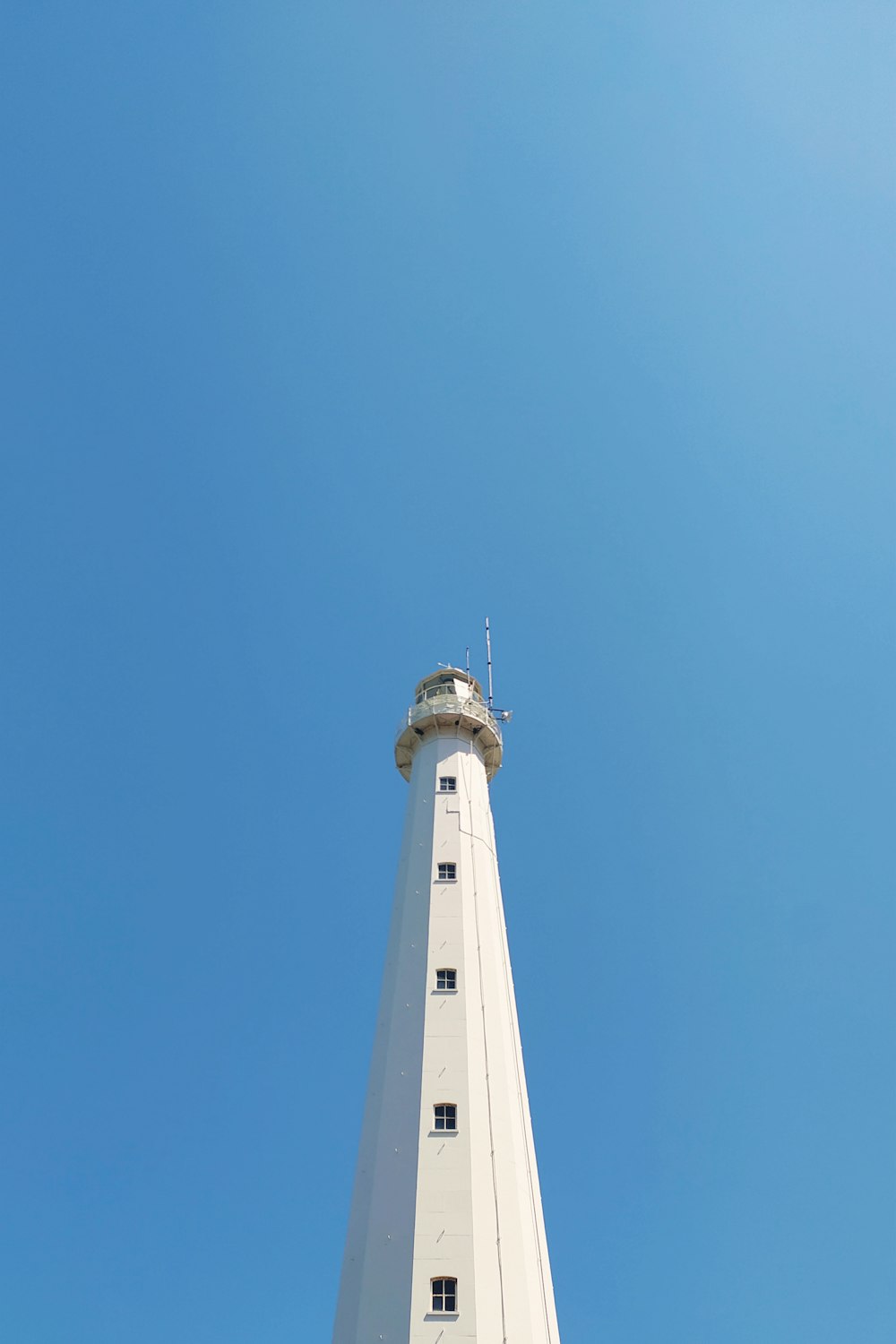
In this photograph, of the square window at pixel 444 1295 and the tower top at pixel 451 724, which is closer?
the square window at pixel 444 1295

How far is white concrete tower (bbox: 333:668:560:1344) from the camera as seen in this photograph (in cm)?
2639

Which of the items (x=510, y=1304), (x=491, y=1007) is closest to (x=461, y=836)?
(x=491, y=1007)

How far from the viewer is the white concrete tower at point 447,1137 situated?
26.4 m

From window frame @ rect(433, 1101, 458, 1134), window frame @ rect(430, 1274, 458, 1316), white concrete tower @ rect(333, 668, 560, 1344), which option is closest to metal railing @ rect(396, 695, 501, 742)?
white concrete tower @ rect(333, 668, 560, 1344)

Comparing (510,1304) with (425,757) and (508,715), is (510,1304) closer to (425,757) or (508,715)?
(425,757)

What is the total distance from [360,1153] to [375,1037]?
4287 millimetres

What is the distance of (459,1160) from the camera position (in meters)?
29.0

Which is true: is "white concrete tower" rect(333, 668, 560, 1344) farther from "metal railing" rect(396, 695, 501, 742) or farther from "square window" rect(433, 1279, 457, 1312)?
"metal railing" rect(396, 695, 501, 742)

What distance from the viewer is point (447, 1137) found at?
29.6 metres

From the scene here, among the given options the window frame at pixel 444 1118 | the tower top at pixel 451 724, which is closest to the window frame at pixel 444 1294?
the window frame at pixel 444 1118

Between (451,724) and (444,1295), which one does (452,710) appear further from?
(444,1295)

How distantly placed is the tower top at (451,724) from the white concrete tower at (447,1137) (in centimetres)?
614

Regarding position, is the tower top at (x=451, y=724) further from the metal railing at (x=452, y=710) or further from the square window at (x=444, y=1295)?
the square window at (x=444, y=1295)

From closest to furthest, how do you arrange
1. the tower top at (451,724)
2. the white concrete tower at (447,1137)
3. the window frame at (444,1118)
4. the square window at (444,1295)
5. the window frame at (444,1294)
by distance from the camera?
1. the window frame at (444,1294)
2. the square window at (444,1295)
3. the white concrete tower at (447,1137)
4. the window frame at (444,1118)
5. the tower top at (451,724)
